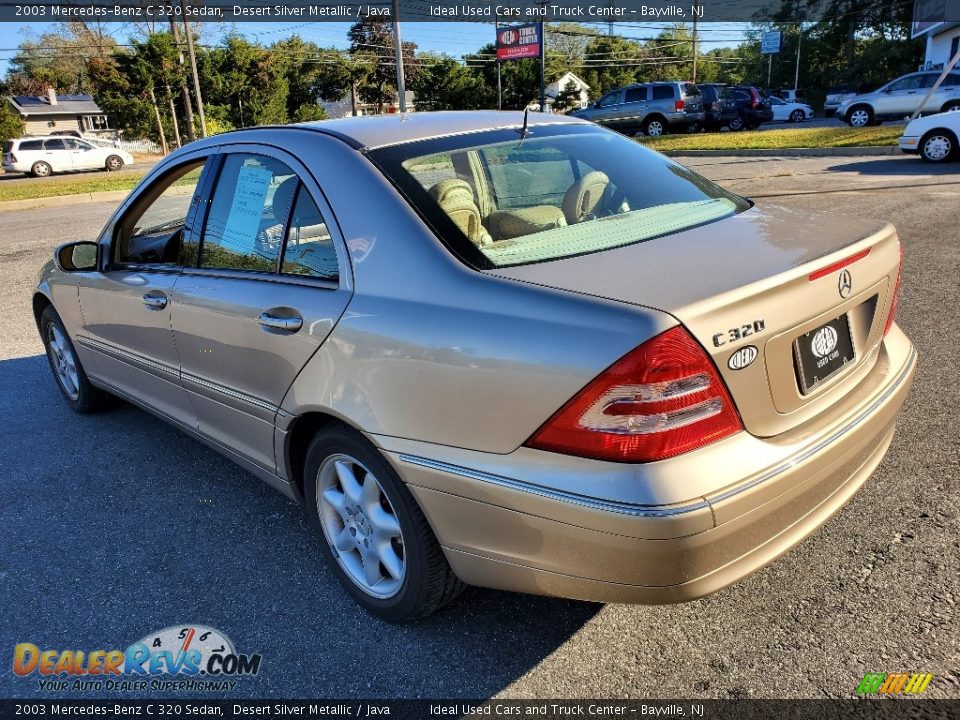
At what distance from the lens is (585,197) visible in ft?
9.43

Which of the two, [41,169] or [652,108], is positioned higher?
[652,108]

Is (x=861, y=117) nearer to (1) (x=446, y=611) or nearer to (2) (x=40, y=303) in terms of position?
(2) (x=40, y=303)

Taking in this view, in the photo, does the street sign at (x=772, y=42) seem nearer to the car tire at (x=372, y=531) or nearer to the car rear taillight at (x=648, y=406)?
the car tire at (x=372, y=531)

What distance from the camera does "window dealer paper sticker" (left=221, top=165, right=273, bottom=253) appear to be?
117 inches

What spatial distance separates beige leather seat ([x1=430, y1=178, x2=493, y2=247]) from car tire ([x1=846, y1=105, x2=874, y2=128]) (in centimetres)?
2712

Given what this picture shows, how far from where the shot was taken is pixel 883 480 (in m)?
3.27

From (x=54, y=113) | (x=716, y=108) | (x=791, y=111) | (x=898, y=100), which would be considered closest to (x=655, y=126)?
(x=716, y=108)

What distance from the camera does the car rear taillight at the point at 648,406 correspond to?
6.07ft

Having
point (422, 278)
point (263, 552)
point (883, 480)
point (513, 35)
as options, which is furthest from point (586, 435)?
point (513, 35)

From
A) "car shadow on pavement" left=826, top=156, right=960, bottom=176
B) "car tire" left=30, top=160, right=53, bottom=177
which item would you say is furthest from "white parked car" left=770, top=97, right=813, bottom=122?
"car tire" left=30, top=160, right=53, bottom=177

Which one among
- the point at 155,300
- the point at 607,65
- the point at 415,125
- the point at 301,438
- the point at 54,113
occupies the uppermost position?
the point at 607,65

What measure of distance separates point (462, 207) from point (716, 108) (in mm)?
26791

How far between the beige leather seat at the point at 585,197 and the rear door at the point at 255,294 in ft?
2.86

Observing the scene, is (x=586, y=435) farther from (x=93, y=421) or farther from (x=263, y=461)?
(x=93, y=421)
